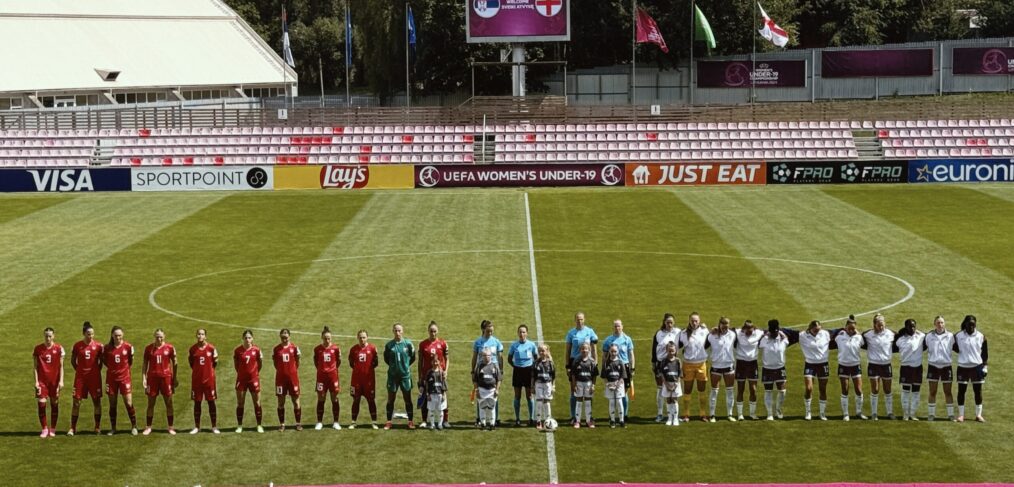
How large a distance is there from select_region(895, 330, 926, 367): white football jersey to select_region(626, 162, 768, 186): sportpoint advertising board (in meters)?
37.7

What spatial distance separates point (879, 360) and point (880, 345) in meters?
0.24

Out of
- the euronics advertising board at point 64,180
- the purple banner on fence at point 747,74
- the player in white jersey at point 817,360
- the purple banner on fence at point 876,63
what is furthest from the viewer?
the purple banner on fence at point 747,74

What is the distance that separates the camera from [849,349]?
2059cm

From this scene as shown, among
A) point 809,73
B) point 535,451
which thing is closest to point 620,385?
point 535,451

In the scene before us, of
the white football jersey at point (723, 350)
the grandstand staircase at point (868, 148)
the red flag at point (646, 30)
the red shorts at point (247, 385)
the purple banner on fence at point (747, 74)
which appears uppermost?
the red flag at point (646, 30)

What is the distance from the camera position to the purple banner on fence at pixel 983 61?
291 ft

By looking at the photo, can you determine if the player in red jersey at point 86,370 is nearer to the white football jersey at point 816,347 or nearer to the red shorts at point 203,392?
the red shorts at point 203,392

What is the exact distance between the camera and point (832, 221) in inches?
1762

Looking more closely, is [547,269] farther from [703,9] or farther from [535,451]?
[703,9]

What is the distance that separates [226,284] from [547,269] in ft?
27.1

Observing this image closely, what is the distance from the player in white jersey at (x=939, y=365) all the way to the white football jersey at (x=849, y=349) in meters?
1.08

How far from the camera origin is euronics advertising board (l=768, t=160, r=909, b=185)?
5809 centimetres

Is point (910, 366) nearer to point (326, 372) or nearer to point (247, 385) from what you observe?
point (326, 372)

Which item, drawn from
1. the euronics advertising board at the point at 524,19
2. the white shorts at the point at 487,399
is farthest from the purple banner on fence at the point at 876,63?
the white shorts at the point at 487,399
